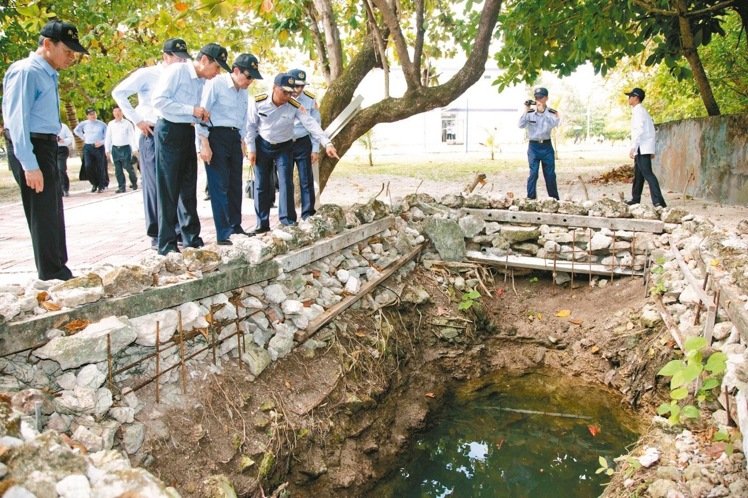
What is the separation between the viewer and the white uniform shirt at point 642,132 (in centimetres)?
720

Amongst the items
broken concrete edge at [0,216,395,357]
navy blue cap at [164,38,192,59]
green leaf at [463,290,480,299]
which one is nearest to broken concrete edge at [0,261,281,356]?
broken concrete edge at [0,216,395,357]

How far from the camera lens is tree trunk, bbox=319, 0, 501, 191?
722 cm

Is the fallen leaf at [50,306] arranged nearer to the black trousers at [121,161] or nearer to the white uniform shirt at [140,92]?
the white uniform shirt at [140,92]

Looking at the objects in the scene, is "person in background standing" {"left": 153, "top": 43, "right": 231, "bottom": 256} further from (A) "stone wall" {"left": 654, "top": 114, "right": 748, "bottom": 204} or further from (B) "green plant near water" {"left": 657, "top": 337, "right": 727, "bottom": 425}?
(A) "stone wall" {"left": 654, "top": 114, "right": 748, "bottom": 204}

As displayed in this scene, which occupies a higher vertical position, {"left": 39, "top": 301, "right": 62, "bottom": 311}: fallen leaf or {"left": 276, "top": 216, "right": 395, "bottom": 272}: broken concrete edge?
{"left": 39, "top": 301, "right": 62, "bottom": 311}: fallen leaf

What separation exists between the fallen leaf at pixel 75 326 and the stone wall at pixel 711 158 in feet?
25.7

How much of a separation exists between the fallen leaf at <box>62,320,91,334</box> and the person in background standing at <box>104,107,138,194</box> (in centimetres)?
785

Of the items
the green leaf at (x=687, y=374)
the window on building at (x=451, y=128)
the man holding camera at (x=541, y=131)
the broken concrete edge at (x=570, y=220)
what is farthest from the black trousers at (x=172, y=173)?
the window on building at (x=451, y=128)

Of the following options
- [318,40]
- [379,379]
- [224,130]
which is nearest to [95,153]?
[318,40]

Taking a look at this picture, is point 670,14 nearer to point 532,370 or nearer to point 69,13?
point 532,370

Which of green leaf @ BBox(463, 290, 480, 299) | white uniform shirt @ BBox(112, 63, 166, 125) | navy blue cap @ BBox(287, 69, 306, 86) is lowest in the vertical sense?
green leaf @ BBox(463, 290, 480, 299)

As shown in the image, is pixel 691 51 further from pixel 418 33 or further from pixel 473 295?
pixel 473 295

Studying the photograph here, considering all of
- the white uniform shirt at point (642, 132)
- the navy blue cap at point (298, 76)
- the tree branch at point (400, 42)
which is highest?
the tree branch at point (400, 42)

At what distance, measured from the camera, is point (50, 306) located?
3221 millimetres
